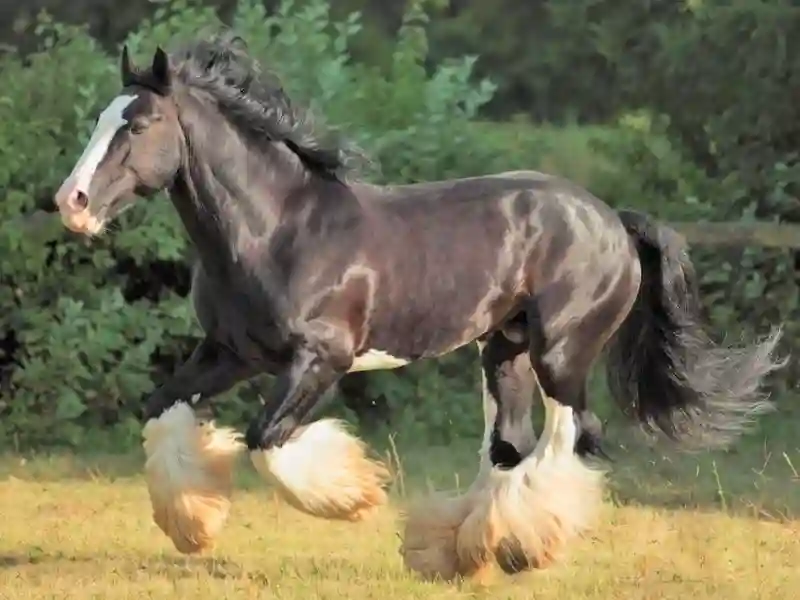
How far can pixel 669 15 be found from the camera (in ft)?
32.3

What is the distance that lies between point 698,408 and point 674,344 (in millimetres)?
272

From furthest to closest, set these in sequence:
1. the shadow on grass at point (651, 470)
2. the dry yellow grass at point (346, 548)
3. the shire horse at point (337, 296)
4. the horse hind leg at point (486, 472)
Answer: the shadow on grass at point (651, 470)
the horse hind leg at point (486, 472)
the dry yellow grass at point (346, 548)
the shire horse at point (337, 296)

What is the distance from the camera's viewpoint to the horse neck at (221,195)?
15.8 ft

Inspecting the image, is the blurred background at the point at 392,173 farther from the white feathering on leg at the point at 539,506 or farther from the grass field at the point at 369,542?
the white feathering on leg at the point at 539,506

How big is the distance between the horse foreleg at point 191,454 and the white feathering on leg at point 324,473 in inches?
7.8

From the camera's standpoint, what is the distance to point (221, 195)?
190 inches

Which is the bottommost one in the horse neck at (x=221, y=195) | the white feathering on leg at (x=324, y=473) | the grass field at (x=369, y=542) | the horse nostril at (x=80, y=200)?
the grass field at (x=369, y=542)

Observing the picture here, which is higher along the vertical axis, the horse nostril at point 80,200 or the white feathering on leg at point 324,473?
the horse nostril at point 80,200

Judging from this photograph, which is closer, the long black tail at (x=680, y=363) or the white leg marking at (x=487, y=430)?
the white leg marking at (x=487, y=430)

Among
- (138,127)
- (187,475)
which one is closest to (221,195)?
(138,127)

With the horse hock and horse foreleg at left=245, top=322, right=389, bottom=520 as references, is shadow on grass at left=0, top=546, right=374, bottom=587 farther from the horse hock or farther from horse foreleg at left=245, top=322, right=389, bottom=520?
horse foreleg at left=245, top=322, right=389, bottom=520

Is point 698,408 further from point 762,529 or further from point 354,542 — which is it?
point 354,542

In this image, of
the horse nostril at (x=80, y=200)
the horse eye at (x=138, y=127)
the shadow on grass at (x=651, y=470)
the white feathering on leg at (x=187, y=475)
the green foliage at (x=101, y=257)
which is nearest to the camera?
the horse nostril at (x=80, y=200)

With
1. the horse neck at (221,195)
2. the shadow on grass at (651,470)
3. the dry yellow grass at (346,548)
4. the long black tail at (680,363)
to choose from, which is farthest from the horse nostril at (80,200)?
the shadow on grass at (651,470)
